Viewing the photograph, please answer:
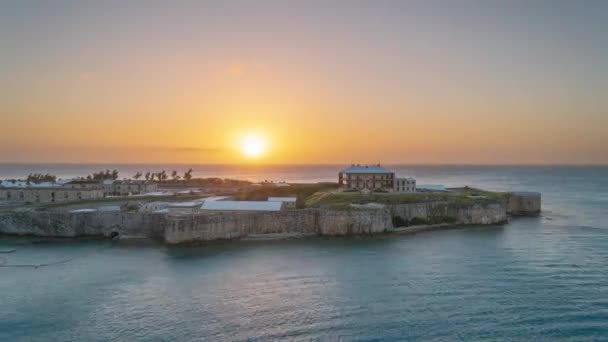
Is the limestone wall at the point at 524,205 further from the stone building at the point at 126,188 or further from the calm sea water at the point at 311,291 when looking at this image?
the stone building at the point at 126,188

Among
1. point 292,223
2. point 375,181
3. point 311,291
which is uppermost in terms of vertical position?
point 375,181

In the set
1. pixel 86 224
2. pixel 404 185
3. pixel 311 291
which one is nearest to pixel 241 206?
pixel 86 224

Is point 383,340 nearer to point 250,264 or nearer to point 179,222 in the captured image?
point 250,264

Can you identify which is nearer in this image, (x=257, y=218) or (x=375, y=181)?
(x=257, y=218)

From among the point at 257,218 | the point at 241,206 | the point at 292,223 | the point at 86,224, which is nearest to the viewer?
the point at 257,218

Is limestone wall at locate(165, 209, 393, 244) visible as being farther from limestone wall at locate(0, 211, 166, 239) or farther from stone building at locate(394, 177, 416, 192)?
stone building at locate(394, 177, 416, 192)

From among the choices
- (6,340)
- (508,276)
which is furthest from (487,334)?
(6,340)

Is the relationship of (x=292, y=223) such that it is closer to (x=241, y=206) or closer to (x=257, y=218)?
(x=257, y=218)

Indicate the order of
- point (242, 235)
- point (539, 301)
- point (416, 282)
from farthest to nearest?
point (242, 235)
point (416, 282)
point (539, 301)
